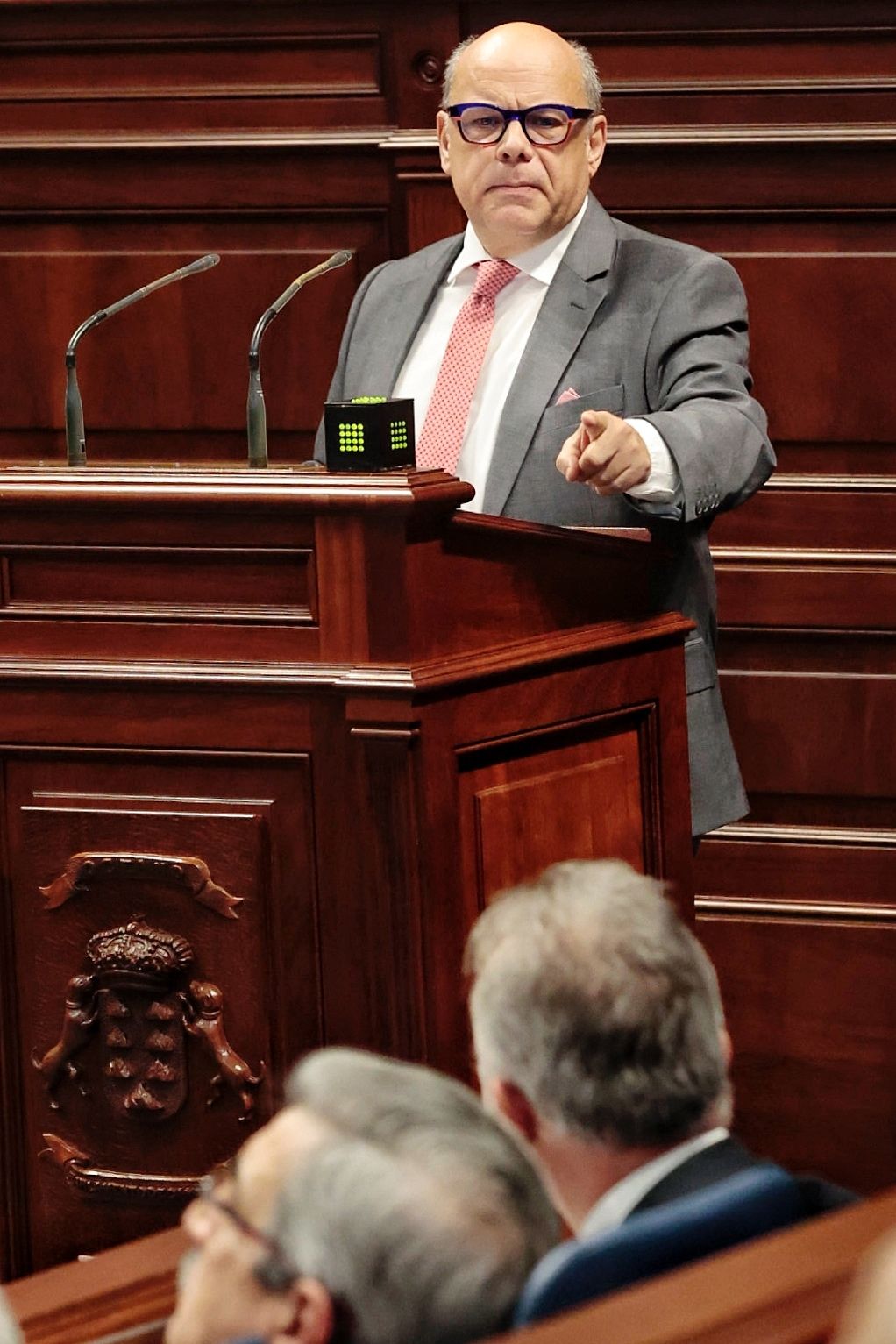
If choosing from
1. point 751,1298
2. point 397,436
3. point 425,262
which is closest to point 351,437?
point 397,436

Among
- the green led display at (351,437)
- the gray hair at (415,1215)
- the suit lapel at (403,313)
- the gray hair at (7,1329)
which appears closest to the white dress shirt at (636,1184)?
the gray hair at (415,1215)

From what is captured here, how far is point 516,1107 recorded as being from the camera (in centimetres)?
147

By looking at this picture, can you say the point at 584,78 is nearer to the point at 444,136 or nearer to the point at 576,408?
the point at 444,136

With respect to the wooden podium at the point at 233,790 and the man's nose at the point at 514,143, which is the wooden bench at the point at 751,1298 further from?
the man's nose at the point at 514,143

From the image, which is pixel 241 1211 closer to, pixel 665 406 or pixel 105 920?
pixel 105 920

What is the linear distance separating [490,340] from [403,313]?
0.49 ft

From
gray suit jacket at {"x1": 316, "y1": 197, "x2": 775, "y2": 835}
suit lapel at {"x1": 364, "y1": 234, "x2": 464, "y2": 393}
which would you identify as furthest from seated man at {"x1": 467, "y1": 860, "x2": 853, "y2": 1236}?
suit lapel at {"x1": 364, "y1": 234, "x2": 464, "y2": 393}

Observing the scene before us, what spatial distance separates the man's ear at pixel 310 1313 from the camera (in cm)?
114

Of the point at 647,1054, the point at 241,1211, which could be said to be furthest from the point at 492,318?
the point at 241,1211

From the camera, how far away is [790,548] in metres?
3.56

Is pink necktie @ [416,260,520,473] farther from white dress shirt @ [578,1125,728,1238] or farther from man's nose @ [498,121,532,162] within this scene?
white dress shirt @ [578,1125,728,1238]

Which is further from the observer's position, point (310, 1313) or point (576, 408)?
point (576, 408)

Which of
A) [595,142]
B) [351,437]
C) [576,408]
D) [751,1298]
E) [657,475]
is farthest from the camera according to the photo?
[595,142]

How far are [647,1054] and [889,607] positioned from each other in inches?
85.6
